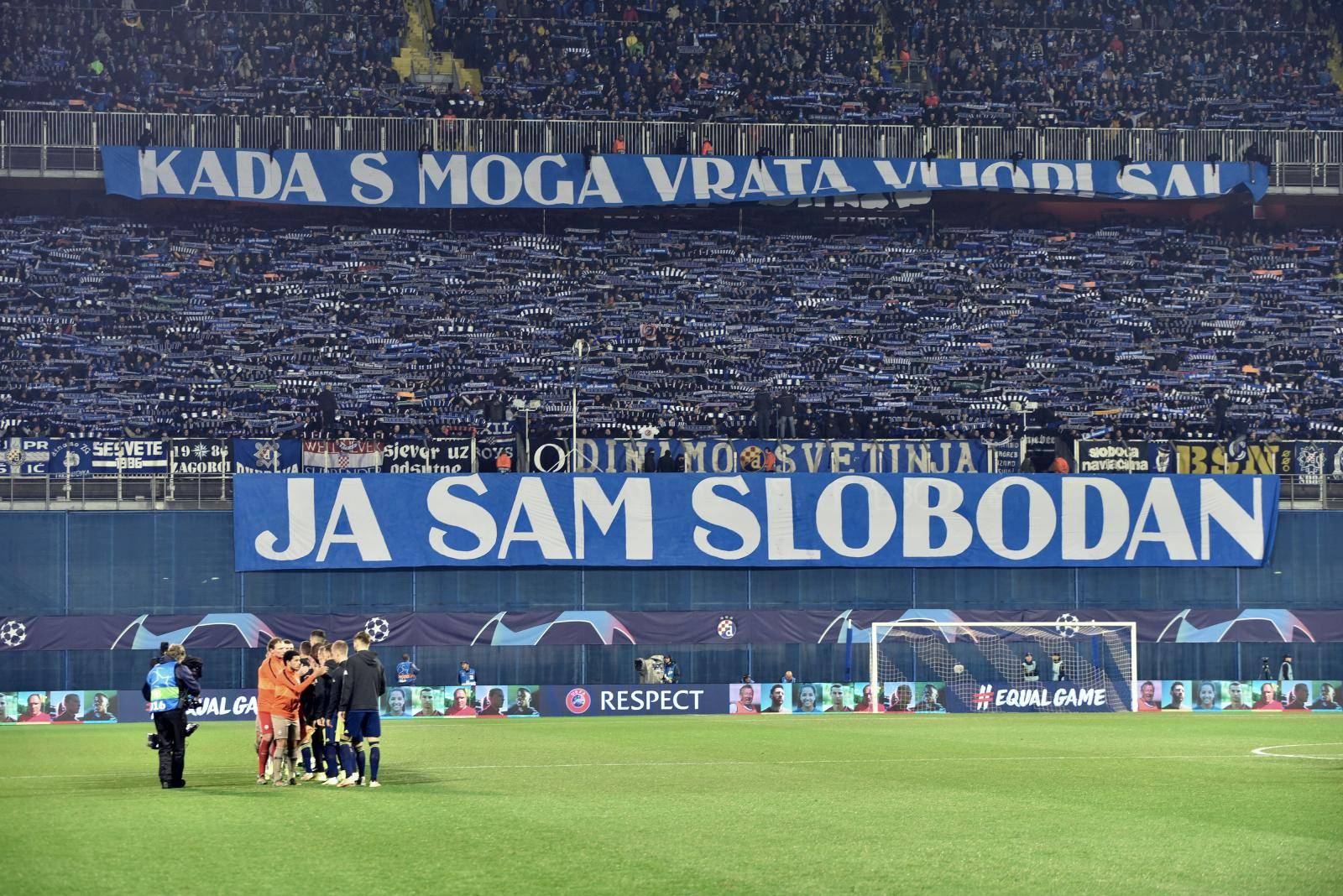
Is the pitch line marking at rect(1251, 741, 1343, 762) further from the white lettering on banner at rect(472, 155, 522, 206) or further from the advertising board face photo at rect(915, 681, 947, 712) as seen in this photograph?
the white lettering on banner at rect(472, 155, 522, 206)

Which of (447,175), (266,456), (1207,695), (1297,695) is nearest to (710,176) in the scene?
(447,175)

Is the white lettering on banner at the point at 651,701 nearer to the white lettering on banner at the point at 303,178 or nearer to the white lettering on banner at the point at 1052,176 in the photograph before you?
the white lettering on banner at the point at 303,178

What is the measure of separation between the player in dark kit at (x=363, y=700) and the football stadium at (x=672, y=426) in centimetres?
10

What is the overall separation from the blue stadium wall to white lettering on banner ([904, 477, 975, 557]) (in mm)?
691

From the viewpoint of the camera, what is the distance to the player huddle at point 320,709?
20.9 meters

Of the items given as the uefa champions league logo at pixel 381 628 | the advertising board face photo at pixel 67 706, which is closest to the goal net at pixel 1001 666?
the uefa champions league logo at pixel 381 628

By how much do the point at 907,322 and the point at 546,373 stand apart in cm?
1236

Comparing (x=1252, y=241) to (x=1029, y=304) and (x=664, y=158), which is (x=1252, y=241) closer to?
(x=1029, y=304)

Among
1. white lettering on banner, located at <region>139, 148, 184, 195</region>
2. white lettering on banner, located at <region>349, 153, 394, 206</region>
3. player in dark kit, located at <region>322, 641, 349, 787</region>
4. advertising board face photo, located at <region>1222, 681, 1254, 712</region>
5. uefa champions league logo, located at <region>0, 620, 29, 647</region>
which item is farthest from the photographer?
white lettering on banner, located at <region>349, 153, 394, 206</region>

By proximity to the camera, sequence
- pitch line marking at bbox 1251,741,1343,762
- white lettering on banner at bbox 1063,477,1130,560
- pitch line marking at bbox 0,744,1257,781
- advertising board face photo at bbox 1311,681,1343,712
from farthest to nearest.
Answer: white lettering on banner at bbox 1063,477,1130,560 → advertising board face photo at bbox 1311,681,1343,712 → pitch line marking at bbox 1251,741,1343,762 → pitch line marking at bbox 0,744,1257,781

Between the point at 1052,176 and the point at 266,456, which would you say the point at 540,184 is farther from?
the point at 1052,176

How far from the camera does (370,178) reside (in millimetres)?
61656

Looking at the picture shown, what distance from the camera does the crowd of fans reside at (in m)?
63.2

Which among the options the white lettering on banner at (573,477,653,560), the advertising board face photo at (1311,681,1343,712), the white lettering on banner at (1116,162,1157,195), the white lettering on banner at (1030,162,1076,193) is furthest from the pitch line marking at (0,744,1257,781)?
the white lettering on banner at (1116,162,1157,195)
